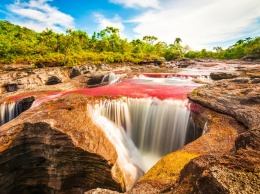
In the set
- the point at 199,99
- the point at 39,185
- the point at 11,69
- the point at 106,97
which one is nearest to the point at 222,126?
the point at 199,99

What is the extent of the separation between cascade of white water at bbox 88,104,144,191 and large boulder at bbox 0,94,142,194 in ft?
2.39

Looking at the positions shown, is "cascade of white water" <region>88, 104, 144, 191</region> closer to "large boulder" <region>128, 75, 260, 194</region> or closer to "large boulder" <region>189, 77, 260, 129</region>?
"large boulder" <region>128, 75, 260, 194</region>

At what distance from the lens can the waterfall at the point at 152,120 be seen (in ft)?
34.8

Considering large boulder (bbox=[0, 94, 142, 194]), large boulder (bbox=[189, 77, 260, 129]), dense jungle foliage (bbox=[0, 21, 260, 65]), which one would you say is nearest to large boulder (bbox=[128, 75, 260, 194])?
large boulder (bbox=[189, 77, 260, 129])

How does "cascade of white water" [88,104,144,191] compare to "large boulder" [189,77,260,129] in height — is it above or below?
below

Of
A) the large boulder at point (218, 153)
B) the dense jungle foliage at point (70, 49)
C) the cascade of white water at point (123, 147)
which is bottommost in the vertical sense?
the cascade of white water at point (123, 147)

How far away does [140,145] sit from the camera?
1109cm

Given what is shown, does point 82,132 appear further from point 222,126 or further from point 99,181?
point 222,126

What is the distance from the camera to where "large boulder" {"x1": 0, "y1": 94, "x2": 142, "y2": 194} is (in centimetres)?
691

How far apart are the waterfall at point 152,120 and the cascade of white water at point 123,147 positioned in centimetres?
42

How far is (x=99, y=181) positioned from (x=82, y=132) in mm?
2094

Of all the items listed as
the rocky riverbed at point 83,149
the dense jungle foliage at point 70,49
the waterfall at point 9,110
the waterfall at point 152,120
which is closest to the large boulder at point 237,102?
the rocky riverbed at point 83,149

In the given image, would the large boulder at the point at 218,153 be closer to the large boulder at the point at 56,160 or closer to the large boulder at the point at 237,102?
the large boulder at the point at 237,102

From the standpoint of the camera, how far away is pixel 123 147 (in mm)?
9992
